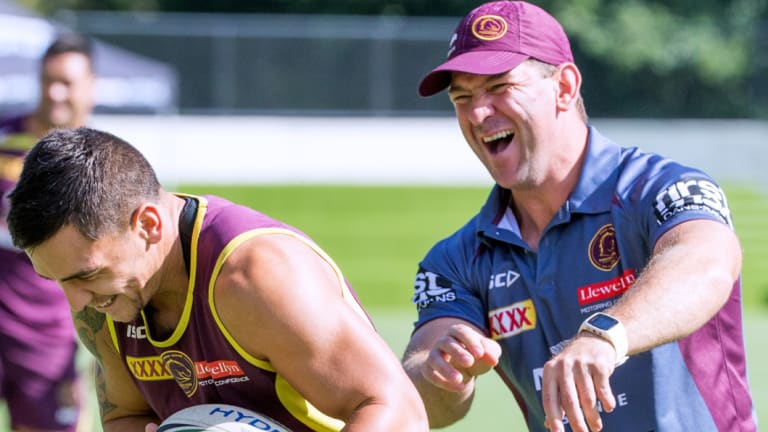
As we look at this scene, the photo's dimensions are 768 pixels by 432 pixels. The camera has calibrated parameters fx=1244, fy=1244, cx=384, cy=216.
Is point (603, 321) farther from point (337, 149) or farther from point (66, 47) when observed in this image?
point (337, 149)

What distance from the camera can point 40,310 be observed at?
6.49 meters

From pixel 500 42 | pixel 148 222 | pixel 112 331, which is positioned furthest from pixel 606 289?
pixel 112 331

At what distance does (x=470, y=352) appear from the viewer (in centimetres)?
342

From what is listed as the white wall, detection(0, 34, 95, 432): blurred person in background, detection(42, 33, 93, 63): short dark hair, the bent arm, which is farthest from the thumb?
the white wall

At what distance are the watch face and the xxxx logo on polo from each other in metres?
0.83

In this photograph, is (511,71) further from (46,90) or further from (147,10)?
(147,10)

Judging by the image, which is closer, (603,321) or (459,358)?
(603,321)

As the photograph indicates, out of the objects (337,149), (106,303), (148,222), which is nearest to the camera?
(148,222)

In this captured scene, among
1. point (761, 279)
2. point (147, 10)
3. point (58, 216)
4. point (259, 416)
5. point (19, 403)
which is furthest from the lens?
point (147, 10)

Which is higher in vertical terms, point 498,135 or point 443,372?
point 498,135

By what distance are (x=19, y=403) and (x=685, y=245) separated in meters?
4.12

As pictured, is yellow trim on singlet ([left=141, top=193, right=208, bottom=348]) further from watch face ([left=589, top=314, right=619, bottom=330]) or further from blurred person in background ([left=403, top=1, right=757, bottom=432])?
watch face ([left=589, top=314, right=619, bottom=330])

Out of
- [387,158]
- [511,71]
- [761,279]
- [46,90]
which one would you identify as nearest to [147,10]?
[387,158]

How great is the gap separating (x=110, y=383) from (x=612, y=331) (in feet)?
5.81
